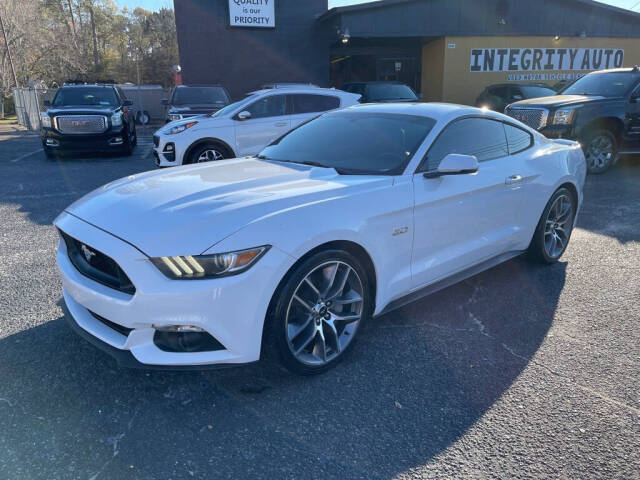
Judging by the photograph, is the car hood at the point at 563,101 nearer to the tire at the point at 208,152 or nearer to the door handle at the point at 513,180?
the door handle at the point at 513,180

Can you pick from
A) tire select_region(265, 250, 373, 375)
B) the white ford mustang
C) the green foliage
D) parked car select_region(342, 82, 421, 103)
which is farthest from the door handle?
the green foliage

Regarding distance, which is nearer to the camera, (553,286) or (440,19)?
(553,286)

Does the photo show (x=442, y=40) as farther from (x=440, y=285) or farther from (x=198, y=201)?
(x=198, y=201)

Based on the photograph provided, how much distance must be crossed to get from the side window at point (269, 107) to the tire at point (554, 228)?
219 inches

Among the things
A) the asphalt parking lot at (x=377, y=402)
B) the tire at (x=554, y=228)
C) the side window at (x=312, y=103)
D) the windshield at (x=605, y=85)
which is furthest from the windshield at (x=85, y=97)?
the tire at (x=554, y=228)

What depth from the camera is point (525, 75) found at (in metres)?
19.8

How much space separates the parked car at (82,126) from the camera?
10719 mm

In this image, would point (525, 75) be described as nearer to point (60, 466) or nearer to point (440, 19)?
Result: point (440, 19)

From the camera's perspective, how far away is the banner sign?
18717 millimetres

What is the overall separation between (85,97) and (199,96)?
280 centimetres

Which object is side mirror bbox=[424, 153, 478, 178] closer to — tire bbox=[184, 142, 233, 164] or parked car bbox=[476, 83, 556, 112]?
tire bbox=[184, 142, 233, 164]

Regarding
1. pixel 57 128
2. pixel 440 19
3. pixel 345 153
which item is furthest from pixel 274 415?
pixel 440 19

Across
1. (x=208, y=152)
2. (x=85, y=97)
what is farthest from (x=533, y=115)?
(x=85, y=97)

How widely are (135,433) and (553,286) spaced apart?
354 centimetres
